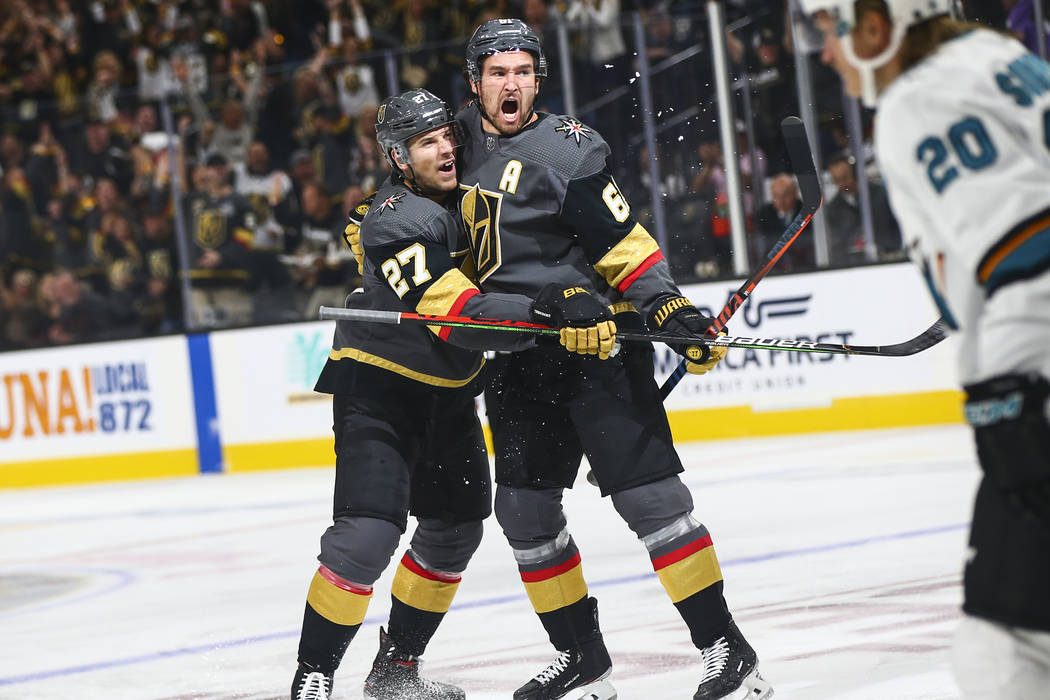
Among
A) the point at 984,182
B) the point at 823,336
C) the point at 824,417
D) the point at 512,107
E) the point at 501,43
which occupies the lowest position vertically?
the point at 824,417

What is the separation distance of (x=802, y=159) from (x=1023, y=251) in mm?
1308

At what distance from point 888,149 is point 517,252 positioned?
133 centimetres

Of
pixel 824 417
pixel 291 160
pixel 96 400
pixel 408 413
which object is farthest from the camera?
pixel 96 400

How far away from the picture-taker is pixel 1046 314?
1.59 m

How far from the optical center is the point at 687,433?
26.1 feet

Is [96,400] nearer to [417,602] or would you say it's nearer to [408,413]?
[417,602]

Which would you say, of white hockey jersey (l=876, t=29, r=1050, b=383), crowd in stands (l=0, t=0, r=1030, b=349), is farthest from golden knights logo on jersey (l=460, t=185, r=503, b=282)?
crowd in stands (l=0, t=0, r=1030, b=349)

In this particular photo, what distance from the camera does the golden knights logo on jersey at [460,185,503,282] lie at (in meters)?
2.94

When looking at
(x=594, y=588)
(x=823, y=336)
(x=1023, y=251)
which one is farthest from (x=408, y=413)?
(x=823, y=336)

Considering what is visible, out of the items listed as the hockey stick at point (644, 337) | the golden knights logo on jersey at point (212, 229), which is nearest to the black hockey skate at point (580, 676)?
the hockey stick at point (644, 337)

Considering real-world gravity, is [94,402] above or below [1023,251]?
below

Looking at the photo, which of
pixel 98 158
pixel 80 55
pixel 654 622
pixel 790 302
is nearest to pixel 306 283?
pixel 98 158

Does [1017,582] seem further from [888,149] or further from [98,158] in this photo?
[98,158]

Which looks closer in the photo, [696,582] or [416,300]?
[696,582]
